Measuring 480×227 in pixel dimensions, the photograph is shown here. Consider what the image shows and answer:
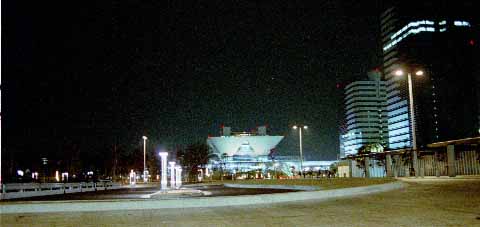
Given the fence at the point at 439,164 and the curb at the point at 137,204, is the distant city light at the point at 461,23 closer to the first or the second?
the fence at the point at 439,164

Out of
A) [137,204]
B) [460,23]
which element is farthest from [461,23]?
[137,204]

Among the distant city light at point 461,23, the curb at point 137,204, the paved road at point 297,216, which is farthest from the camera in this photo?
the distant city light at point 461,23

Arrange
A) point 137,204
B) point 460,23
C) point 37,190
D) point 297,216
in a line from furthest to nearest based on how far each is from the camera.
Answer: point 460,23, point 37,190, point 137,204, point 297,216

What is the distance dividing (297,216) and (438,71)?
169 m

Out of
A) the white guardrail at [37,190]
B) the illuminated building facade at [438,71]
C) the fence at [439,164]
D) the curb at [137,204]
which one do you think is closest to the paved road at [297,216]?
the curb at [137,204]

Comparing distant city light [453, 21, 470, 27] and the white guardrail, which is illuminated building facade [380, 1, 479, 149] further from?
the white guardrail

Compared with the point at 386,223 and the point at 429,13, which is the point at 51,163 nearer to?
the point at 386,223

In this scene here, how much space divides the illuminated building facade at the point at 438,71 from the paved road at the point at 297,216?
155 metres

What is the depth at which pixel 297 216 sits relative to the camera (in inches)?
462

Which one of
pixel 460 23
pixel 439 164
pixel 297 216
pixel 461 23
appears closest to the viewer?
pixel 297 216

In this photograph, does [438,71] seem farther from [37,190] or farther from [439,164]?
[37,190]

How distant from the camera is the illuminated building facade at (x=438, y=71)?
164m

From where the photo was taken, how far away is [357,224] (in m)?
9.94

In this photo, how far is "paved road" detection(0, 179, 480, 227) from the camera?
1031cm
